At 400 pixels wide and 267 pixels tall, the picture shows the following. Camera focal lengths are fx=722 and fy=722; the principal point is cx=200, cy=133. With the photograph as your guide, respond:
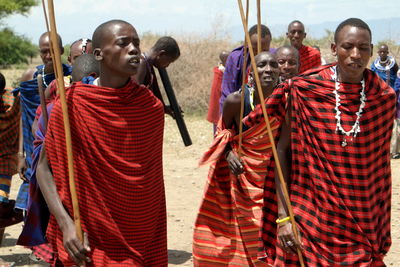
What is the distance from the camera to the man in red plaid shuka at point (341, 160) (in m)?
3.59

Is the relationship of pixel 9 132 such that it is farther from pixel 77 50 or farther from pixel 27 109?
pixel 77 50

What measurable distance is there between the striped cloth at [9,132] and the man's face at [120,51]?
9.56ft

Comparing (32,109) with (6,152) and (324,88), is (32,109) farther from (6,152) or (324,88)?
(324,88)

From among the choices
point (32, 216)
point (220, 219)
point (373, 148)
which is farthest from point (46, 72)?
point (373, 148)

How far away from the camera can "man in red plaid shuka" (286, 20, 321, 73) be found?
8.48 metres

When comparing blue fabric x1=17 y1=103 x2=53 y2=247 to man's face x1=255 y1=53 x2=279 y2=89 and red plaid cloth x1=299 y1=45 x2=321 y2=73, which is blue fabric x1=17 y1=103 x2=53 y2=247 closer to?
man's face x1=255 y1=53 x2=279 y2=89

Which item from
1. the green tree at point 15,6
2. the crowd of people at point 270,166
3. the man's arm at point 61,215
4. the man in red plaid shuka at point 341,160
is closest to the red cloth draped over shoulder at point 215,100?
the crowd of people at point 270,166

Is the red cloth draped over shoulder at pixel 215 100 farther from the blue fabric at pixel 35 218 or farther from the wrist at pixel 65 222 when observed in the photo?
the wrist at pixel 65 222

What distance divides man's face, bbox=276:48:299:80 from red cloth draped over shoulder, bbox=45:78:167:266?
2.45 meters

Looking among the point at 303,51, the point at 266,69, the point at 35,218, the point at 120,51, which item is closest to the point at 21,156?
the point at 266,69

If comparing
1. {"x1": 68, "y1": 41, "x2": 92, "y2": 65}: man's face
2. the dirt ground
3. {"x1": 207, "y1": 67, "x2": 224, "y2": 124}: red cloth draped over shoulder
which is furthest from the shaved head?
{"x1": 207, "y1": 67, "x2": 224, "y2": 124}: red cloth draped over shoulder

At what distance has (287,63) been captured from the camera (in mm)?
5949

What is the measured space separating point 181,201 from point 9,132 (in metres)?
3.08

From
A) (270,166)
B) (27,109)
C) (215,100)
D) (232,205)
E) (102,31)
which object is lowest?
(215,100)
